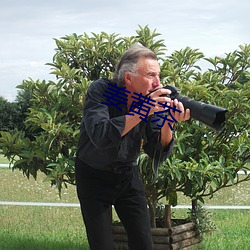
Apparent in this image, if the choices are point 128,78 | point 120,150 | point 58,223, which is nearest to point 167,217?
point 120,150

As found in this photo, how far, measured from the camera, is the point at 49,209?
8797 millimetres

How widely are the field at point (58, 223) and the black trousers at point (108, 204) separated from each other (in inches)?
101

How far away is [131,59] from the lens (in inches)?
129

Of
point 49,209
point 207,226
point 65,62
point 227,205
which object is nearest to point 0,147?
point 65,62

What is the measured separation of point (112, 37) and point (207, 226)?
2116 mm

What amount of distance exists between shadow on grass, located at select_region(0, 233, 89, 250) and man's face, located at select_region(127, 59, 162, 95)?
325 cm

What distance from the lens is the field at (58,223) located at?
6.19m

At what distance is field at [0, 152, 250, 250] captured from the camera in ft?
20.3

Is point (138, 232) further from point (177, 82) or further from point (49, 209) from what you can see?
point (49, 209)

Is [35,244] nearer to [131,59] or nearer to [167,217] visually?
[167,217]

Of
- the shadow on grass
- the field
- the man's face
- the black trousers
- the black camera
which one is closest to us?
the black camera

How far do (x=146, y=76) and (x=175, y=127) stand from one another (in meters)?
2.07

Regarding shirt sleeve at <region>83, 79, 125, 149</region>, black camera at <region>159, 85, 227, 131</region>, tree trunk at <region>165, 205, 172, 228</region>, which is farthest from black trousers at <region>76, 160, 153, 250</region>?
tree trunk at <region>165, 205, 172, 228</region>

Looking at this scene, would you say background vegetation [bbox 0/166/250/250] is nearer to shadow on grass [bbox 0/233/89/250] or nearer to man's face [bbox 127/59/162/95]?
shadow on grass [bbox 0/233/89/250]
